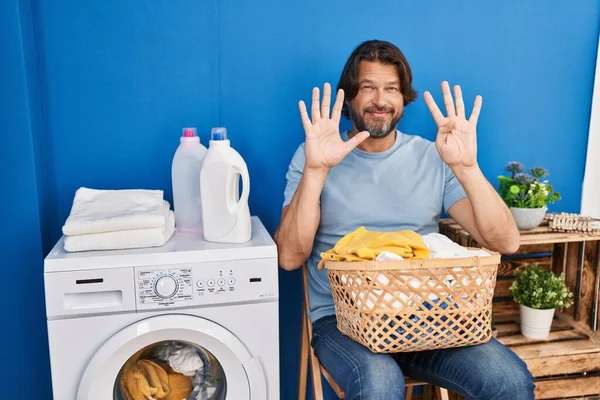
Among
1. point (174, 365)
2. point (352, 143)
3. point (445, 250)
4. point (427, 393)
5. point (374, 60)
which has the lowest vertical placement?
point (427, 393)

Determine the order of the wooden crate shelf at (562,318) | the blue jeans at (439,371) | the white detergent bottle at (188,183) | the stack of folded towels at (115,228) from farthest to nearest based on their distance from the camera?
the wooden crate shelf at (562,318), the white detergent bottle at (188,183), the stack of folded towels at (115,228), the blue jeans at (439,371)

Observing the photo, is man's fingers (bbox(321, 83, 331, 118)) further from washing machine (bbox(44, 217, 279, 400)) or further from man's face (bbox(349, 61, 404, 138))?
washing machine (bbox(44, 217, 279, 400))

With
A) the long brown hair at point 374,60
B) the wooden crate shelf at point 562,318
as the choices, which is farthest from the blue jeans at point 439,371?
the long brown hair at point 374,60

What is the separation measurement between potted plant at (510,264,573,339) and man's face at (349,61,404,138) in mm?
756

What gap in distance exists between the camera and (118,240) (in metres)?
1.59

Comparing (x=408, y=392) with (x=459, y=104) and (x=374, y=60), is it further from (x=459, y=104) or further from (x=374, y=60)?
(x=374, y=60)

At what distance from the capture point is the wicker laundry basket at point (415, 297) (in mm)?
1371

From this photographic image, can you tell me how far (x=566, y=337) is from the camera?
206 centimetres

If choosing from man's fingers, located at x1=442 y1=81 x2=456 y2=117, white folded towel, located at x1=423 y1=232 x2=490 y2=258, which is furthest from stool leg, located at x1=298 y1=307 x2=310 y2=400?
man's fingers, located at x1=442 y1=81 x2=456 y2=117

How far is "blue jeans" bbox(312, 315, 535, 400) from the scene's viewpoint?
1475mm

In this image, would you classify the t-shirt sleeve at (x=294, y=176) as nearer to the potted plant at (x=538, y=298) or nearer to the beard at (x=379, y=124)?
the beard at (x=379, y=124)

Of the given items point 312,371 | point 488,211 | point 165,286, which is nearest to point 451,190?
point 488,211

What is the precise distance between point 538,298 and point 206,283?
3.88 feet

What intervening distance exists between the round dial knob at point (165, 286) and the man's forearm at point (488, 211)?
0.89 m
